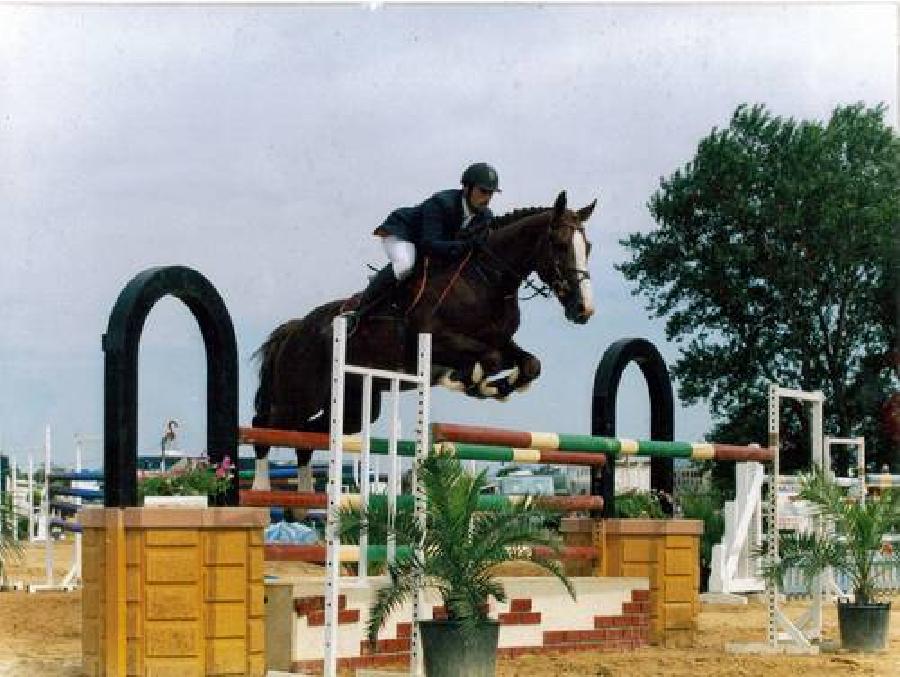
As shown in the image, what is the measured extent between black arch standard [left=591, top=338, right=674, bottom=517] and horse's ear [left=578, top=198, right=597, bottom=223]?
1.33 metres

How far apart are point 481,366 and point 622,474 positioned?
12.7m

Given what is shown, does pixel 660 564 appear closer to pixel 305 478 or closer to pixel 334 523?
pixel 305 478

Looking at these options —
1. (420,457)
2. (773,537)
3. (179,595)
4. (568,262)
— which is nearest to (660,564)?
(773,537)

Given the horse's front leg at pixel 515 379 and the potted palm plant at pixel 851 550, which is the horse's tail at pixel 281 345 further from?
the potted palm plant at pixel 851 550

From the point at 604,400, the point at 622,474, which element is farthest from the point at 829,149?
the point at 604,400

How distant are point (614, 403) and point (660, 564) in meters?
0.96

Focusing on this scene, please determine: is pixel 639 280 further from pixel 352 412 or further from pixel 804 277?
pixel 352 412

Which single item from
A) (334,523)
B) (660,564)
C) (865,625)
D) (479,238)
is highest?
(479,238)

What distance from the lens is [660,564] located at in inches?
368

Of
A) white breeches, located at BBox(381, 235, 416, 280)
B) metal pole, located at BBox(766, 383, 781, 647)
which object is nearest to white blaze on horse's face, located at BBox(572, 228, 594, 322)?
white breeches, located at BBox(381, 235, 416, 280)

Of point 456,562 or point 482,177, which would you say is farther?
point 482,177

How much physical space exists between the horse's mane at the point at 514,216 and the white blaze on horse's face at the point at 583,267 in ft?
1.16

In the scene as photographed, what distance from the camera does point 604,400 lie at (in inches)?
376

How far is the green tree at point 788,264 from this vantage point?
25.6 m
